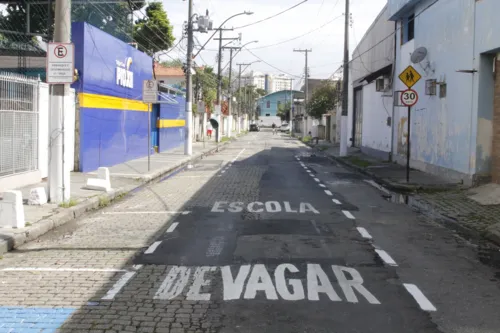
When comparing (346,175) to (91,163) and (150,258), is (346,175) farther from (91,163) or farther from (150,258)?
(150,258)

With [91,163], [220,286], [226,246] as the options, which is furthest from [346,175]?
[220,286]

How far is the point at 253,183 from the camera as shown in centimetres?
1709

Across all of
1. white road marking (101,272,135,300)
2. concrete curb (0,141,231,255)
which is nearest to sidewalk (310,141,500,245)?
white road marking (101,272,135,300)

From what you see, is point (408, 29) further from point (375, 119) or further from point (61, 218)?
point (61, 218)

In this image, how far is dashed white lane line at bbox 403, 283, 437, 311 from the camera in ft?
18.3

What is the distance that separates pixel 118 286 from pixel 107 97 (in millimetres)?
15545

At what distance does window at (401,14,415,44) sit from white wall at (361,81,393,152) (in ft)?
10.7

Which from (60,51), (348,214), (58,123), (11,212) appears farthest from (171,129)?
(11,212)

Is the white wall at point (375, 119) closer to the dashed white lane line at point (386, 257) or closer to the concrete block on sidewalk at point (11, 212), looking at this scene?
the dashed white lane line at point (386, 257)

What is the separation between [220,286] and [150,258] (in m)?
1.74

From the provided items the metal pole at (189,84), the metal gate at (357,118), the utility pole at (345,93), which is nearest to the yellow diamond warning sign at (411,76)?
the utility pole at (345,93)

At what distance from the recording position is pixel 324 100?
185 feet

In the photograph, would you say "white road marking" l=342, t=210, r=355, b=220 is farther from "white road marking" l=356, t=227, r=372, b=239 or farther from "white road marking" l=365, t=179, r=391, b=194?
"white road marking" l=365, t=179, r=391, b=194

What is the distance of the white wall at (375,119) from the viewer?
88.0 ft
